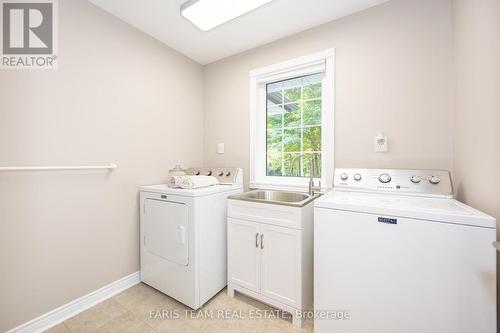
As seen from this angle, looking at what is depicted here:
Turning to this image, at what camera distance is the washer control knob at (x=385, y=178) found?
1424mm

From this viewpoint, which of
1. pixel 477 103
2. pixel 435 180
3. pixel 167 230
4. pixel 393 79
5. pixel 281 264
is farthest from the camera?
pixel 167 230

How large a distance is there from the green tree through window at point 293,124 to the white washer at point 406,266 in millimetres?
885

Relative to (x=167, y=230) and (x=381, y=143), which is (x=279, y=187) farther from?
(x=167, y=230)

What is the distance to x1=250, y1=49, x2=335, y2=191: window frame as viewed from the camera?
5.79ft

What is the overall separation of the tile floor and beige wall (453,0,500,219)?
133 centimetres

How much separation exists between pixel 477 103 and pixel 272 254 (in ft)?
4.83

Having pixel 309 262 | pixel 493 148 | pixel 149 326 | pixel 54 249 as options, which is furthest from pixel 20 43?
pixel 493 148

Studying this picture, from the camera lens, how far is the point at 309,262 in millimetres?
1478

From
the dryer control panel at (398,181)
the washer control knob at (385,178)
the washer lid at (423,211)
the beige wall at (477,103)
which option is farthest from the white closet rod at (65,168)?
the beige wall at (477,103)

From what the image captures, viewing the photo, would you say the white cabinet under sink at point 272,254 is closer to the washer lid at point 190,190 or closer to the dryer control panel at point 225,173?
the washer lid at point 190,190

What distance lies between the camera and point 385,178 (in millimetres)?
1431

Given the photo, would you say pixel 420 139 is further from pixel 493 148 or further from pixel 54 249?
pixel 54 249

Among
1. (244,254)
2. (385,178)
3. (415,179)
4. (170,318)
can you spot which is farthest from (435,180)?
(170,318)

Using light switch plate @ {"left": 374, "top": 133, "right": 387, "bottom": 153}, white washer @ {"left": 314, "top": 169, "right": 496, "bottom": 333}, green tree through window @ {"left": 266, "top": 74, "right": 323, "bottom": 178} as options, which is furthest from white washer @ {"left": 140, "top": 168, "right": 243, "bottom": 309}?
light switch plate @ {"left": 374, "top": 133, "right": 387, "bottom": 153}
